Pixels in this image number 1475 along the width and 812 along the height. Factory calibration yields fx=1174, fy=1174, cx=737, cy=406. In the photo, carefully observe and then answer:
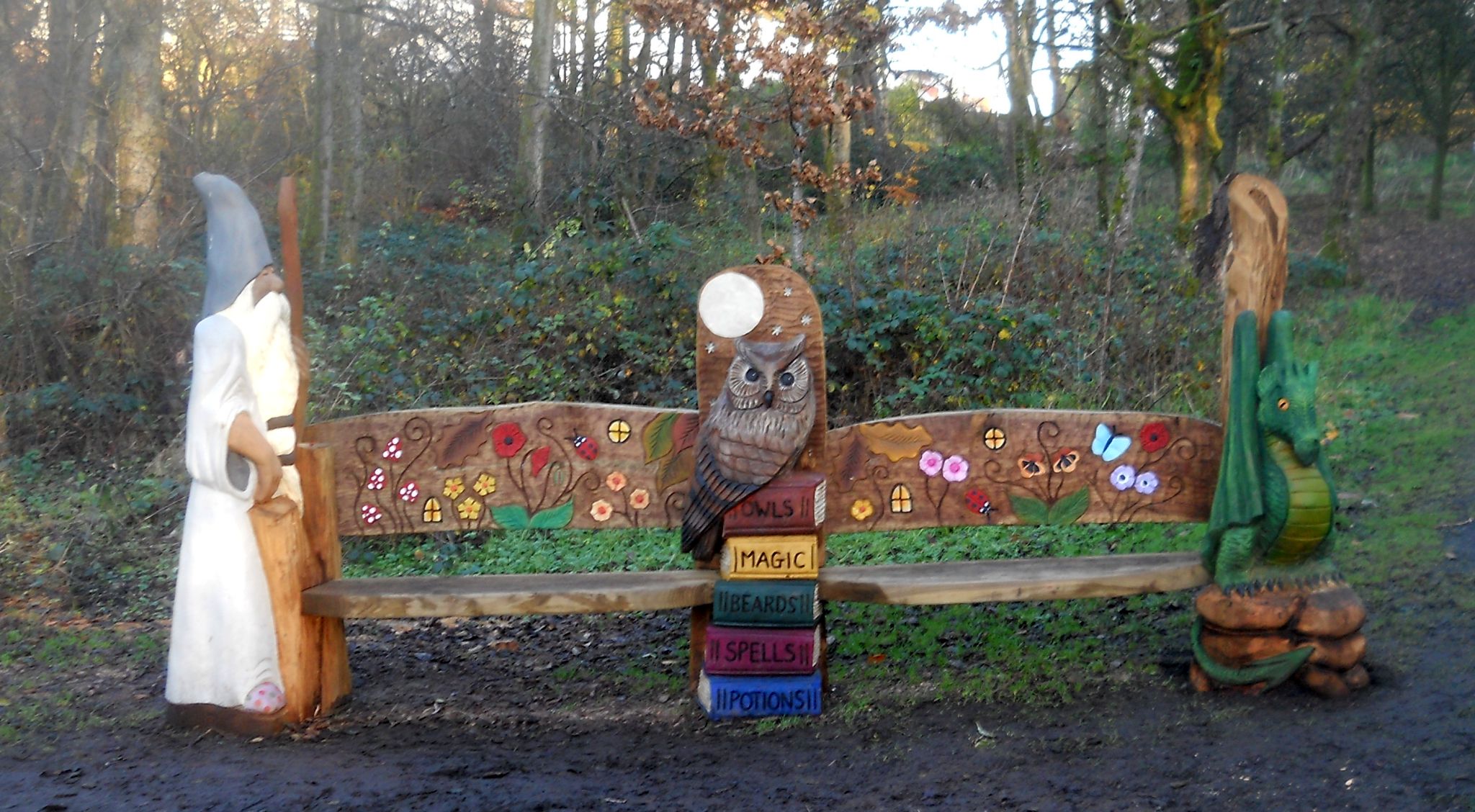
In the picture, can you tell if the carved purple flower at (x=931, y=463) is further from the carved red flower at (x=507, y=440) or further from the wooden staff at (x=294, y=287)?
the wooden staff at (x=294, y=287)

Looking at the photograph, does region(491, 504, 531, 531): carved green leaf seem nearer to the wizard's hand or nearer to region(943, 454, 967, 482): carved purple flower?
the wizard's hand

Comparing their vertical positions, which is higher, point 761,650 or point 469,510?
point 469,510

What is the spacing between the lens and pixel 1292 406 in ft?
12.8

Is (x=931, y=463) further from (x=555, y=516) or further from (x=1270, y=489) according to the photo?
(x=555, y=516)

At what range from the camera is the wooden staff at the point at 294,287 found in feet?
13.7

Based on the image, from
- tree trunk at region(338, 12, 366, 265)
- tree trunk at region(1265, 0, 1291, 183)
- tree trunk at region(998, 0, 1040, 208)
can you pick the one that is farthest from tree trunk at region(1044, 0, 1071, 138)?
tree trunk at region(338, 12, 366, 265)

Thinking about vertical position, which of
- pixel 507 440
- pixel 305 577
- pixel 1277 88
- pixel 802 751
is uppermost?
pixel 1277 88

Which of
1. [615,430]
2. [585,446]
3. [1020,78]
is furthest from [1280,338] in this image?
[1020,78]

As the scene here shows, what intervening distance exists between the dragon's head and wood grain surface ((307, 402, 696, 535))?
209 cm

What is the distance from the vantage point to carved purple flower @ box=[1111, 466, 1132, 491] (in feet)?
14.6

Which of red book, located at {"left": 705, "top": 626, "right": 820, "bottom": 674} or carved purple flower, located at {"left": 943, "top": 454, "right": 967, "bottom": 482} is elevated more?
carved purple flower, located at {"left": 943, "top": 454, "right": 967, "bottom": 482}

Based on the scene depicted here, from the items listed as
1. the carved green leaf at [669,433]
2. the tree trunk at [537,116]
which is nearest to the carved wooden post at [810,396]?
the carved green leaf at [669,433]

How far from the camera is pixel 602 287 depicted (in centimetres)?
865

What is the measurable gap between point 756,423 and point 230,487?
180 cm
